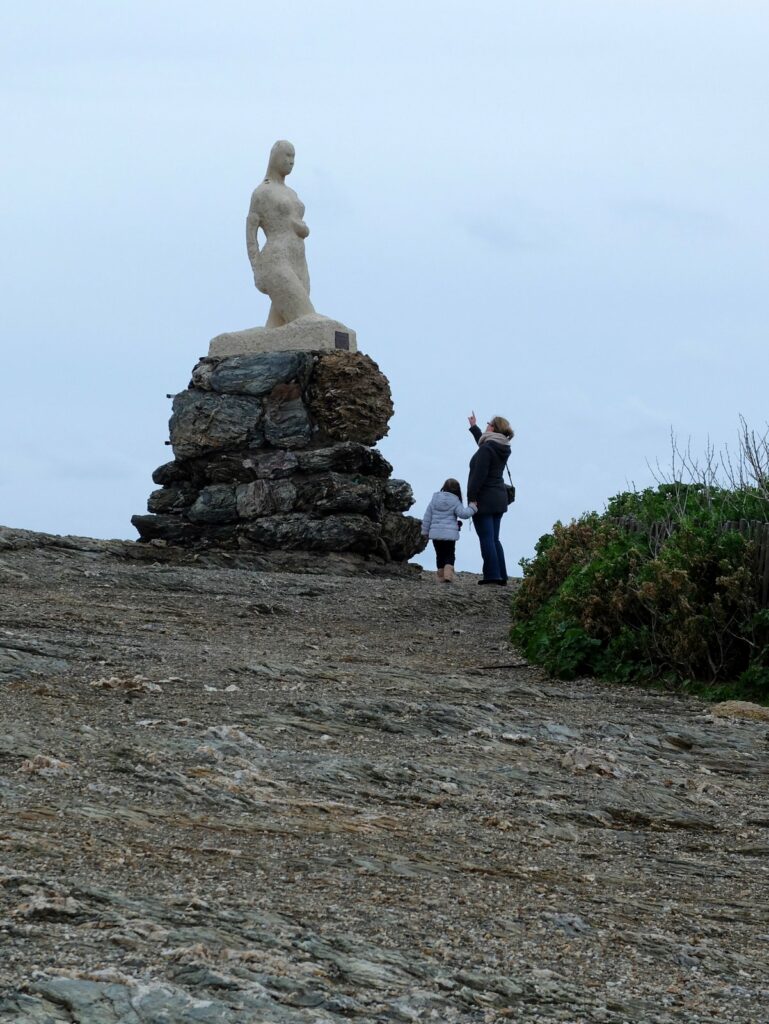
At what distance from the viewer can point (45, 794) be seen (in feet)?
17.3

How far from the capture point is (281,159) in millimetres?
20328

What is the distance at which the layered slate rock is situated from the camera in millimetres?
18078

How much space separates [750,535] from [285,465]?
8874mm

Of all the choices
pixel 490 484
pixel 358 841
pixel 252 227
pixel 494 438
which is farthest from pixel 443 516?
pixel 358 841

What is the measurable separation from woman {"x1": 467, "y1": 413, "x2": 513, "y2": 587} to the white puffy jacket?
18 centimetres

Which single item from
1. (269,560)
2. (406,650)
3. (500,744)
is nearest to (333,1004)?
(500,744)

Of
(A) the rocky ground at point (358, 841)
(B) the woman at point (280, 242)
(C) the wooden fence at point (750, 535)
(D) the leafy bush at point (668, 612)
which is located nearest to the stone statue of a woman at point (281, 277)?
(B) the woman at point (280, 242)

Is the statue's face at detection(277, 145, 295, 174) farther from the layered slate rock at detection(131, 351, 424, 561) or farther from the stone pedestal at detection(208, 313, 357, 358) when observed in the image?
the layered slate rock at detection(131, 351, 424, 561)

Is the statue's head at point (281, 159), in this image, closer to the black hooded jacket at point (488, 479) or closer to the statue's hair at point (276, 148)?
the statue's hair at point (276, 148)

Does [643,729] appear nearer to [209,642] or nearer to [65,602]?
[209,642]

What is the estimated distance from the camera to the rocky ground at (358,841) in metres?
3.68

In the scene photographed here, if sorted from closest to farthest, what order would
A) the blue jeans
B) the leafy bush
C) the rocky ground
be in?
1. the rocky ground
2. the leafy bush
3. the blue jeans

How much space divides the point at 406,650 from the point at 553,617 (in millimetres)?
1309

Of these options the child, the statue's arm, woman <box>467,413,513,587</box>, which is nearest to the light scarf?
woman <box>467,413,513,587</box>
